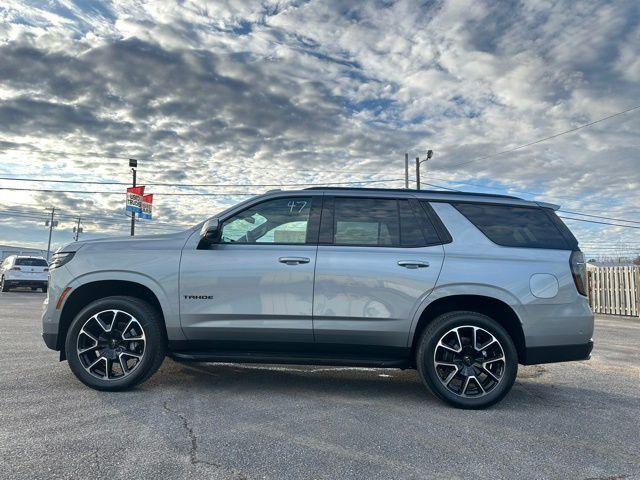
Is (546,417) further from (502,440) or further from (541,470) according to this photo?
(541,470)

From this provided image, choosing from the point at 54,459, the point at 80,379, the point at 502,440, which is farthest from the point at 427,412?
the point at 80,379

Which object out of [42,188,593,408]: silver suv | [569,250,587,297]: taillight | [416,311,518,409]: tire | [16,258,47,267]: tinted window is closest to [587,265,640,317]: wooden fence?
[569,250,587,297]: taillight

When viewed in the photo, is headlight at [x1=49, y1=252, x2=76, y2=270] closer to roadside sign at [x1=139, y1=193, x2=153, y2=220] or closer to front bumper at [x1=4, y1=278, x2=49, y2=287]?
front bumper at [x1=4, y1=278, x2=49, y2=287]

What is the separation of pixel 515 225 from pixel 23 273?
845 inches

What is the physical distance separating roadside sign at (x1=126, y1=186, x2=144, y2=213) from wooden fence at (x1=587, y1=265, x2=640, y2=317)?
23.8 metres

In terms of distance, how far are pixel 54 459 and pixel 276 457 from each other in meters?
1.28

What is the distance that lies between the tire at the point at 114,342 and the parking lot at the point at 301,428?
17cm

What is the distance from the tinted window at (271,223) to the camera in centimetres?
433

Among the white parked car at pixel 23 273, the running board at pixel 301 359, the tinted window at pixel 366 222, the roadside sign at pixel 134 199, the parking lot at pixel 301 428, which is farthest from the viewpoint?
the roadside sign at pixel 134 199

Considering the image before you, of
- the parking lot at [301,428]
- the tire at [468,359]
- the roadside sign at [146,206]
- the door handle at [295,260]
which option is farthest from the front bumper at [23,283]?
the tire at [468,359]

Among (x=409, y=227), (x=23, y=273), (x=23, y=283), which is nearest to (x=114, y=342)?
(x=409, y=227)

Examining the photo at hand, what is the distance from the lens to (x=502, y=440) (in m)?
3.24

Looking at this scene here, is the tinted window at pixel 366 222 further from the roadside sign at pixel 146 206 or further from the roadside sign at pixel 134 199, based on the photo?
the roadside sign at pixel 146 206

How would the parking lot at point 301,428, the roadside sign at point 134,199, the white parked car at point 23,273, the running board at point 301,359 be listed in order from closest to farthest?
the parking lot at point 301,428 < the running board at point 301,359 < the white parked car at point 23,273 < the roadside sign at point 134,199
